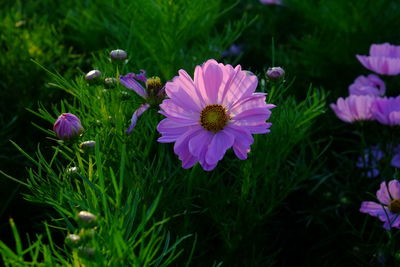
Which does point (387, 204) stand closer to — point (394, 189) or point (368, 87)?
point (394, 189)

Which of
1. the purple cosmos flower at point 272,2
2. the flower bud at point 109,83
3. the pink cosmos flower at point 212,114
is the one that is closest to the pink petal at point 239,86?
the pink cosmos flower at point 212,114

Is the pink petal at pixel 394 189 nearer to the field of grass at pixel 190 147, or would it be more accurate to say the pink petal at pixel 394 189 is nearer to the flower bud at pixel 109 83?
the field of grass at pixel 190 147

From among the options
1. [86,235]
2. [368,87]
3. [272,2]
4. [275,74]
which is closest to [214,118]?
[275,74]

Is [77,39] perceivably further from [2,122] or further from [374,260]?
[374,260]

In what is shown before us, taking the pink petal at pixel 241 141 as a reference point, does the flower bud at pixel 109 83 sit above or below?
above

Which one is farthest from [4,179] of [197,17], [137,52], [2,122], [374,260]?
[374,260]

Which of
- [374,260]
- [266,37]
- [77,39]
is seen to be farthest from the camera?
[266,37]
